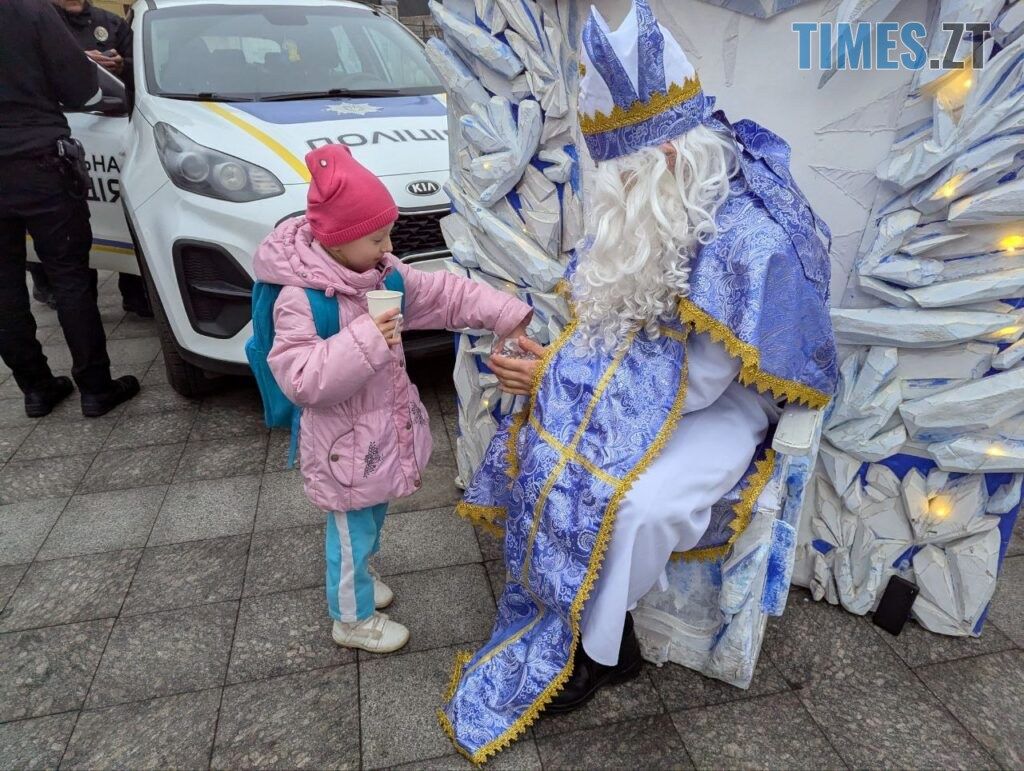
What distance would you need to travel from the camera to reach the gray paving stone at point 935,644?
6.88 ft

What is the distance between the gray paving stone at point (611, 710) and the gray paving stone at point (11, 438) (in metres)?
3.02

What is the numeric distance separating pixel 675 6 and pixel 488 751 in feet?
6.85

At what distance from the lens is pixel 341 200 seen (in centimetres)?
159

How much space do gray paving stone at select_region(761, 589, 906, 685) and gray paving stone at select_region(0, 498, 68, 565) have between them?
278cm

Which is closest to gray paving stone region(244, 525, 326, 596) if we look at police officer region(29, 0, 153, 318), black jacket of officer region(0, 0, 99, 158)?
black jacket of officer region(0, 0, 99, 158)

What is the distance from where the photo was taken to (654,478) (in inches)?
64.5

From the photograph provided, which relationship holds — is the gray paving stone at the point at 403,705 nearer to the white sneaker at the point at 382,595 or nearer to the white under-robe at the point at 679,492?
the white sneaker at the point at 382,595

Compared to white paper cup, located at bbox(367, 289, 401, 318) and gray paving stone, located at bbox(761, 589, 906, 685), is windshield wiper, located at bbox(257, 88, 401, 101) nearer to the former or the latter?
white paper cup, located at bbox(367, 289, 401, 318)

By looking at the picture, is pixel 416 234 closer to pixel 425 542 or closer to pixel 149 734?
pixel 425 542

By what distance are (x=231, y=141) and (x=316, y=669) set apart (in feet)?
7.69

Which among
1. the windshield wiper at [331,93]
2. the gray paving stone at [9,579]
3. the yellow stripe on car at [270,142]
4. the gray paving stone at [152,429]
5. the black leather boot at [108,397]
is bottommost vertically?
the gray paving stone at [9,579]

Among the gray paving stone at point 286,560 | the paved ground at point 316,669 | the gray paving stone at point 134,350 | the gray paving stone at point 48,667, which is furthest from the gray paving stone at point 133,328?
the gray paving stone at point 48,667

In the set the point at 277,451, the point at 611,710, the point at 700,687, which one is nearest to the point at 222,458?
the point at 277,451

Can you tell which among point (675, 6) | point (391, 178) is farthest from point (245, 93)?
point (675, 6)
